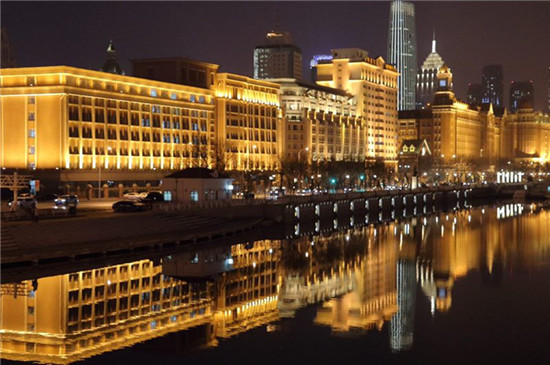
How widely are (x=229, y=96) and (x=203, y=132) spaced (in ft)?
40.1

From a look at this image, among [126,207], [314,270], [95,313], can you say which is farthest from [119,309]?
[126,207]

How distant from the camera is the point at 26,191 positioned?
321 feet

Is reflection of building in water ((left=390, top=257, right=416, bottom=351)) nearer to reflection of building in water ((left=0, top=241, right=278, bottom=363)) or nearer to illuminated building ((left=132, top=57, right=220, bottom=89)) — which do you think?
reflection of building in water ((left=0, top=241, right=278, bottom=363))

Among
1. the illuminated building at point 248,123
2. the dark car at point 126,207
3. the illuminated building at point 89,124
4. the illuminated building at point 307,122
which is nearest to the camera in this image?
the dark car at point 126,207

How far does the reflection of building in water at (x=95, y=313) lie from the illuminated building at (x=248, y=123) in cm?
8290

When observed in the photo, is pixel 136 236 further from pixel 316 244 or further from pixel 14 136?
pixel 14 136

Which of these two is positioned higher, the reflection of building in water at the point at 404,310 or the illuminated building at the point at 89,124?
the illuminated building at the point at 89,124

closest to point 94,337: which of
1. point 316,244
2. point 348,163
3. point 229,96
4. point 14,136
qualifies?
point 316,244

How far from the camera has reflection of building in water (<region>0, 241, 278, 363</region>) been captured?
36.1m

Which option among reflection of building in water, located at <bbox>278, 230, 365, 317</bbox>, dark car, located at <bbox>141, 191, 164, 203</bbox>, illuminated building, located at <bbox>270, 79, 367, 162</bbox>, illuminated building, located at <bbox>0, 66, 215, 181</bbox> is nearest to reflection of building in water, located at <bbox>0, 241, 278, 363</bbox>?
reflection of building in water, located at <bbox>278, 230, 365, 317</bbox>

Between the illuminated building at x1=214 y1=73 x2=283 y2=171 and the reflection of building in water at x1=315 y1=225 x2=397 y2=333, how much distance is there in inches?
2767

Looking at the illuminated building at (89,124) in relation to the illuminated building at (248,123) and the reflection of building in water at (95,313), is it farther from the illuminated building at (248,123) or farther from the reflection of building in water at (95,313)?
the reflection of building in water at (95,313)

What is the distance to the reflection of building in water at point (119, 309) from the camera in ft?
119

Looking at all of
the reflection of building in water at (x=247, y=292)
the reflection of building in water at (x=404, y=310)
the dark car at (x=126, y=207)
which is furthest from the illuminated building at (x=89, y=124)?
the reflection of building in water at (x=404, y=310)
